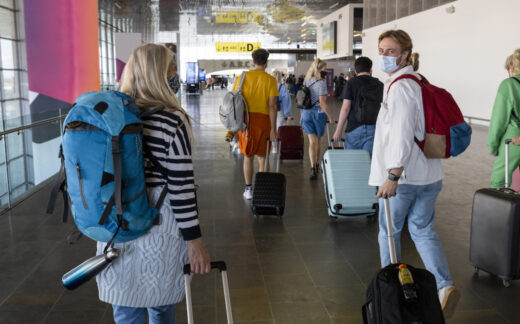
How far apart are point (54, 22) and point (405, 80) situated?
11745mm

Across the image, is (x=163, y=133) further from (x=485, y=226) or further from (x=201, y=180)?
(x=201, y=180)

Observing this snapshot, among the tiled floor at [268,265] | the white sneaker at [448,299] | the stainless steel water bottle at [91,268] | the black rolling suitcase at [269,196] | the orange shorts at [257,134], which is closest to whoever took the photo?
the stainless steel water bottle at [91,268]

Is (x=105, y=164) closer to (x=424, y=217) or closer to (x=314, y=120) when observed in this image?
(x=424, y=217)

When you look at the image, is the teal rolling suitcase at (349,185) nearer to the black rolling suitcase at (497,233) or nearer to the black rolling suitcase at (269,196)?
the black rolling suitcase at (269,196)

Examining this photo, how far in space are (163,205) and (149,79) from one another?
1.82 ft

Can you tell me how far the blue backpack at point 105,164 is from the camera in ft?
6.20

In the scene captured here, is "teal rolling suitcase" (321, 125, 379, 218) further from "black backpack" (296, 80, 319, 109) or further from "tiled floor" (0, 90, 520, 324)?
"black backpack" (296, 80, 319, 109)

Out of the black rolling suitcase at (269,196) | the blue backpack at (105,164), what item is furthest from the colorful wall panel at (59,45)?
the blue backpack at (105,164)

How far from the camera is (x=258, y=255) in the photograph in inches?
191

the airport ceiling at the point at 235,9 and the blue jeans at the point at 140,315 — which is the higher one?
the airport ceiling at the point at 235,9

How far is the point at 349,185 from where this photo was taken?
227 inches

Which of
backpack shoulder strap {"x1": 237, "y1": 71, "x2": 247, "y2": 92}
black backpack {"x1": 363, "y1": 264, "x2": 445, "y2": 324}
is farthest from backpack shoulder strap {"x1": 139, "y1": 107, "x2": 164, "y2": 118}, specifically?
backpack shoulder strap {"x1": 237, "y1": 71, "x2": 247, "y2": 92}

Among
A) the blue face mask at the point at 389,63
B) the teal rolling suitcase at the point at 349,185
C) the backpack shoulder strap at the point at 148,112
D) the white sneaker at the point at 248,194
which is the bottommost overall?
→ the white sneaker at the point at 248,194

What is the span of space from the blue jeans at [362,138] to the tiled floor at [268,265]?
0.91 meters
